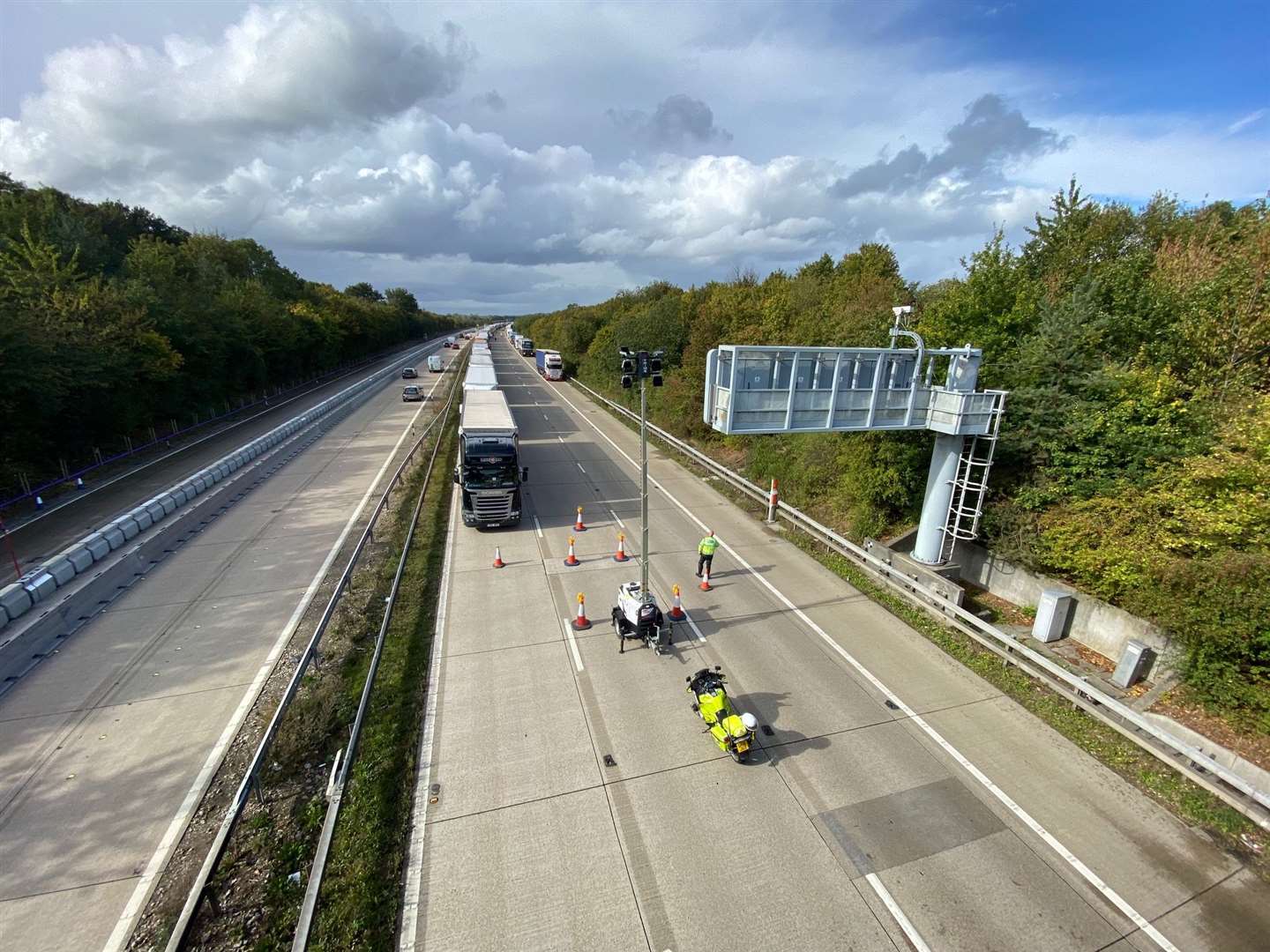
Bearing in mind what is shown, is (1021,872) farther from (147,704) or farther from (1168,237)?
(1168,237)

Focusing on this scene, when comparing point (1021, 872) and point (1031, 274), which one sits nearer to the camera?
point (1021, 872)

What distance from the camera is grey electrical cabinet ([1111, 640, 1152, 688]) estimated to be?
1102 cm

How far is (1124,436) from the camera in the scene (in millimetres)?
12859

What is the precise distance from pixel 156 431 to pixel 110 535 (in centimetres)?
1937

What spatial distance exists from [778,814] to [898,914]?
1.75m

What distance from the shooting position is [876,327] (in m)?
19.4

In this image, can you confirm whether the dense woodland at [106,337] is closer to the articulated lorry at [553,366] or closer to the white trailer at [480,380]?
the white trailer at [480,380]

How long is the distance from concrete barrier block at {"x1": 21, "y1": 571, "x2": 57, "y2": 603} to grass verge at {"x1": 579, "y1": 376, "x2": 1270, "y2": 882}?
20.4m

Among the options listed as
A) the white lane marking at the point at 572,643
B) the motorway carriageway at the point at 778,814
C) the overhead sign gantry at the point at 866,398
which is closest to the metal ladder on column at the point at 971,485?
the overhead sign gantry at the point at 866,398

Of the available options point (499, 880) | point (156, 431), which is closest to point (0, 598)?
point (499, 880)

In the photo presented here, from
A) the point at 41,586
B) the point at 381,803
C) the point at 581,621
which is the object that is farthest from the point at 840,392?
the point at 41,586

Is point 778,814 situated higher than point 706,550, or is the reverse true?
point 706,550

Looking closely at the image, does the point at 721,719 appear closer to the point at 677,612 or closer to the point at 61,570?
the point at 677,612

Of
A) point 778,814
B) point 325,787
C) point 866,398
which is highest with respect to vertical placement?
point 866,398
